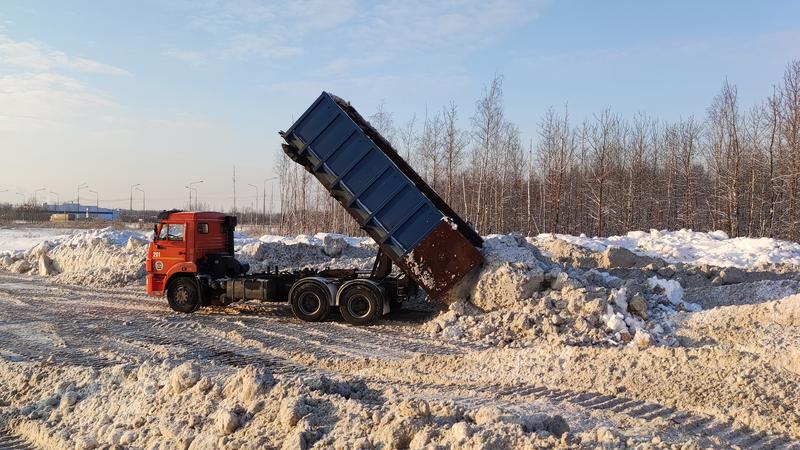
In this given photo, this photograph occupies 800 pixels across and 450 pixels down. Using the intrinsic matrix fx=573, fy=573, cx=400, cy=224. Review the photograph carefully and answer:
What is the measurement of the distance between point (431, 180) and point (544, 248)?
17364 mm

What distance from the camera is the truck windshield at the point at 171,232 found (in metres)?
14.2

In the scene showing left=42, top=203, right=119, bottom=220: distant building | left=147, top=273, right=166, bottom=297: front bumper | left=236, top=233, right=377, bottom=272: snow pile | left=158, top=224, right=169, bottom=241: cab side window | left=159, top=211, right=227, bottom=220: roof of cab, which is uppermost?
left=42, top=203, right=119, bottom=220: distant building

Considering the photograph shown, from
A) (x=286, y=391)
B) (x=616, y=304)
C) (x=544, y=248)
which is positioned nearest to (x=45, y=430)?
(x=286, y=391)

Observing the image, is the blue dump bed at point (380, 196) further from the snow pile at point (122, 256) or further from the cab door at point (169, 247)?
the snow pile at point (122, 256)

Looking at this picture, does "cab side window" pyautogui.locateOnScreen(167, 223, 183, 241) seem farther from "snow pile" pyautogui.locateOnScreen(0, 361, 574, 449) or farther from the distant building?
the distant building

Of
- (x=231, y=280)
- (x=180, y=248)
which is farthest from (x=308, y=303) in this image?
(x=180, y=248)

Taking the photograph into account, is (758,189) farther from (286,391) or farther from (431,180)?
(286,391)

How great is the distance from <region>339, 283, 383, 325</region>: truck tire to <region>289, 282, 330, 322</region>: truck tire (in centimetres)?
43

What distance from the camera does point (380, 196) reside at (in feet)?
40.8

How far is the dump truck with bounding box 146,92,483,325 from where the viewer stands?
40.1 ft

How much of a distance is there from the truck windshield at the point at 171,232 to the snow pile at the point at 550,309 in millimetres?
Result: 6711

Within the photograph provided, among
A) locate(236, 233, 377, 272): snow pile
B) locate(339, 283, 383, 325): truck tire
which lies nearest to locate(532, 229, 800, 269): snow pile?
locate(236, 233, 377, 272): snow pile

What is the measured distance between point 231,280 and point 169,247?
1871 millimetres

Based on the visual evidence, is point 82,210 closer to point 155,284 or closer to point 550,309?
point 155,284
